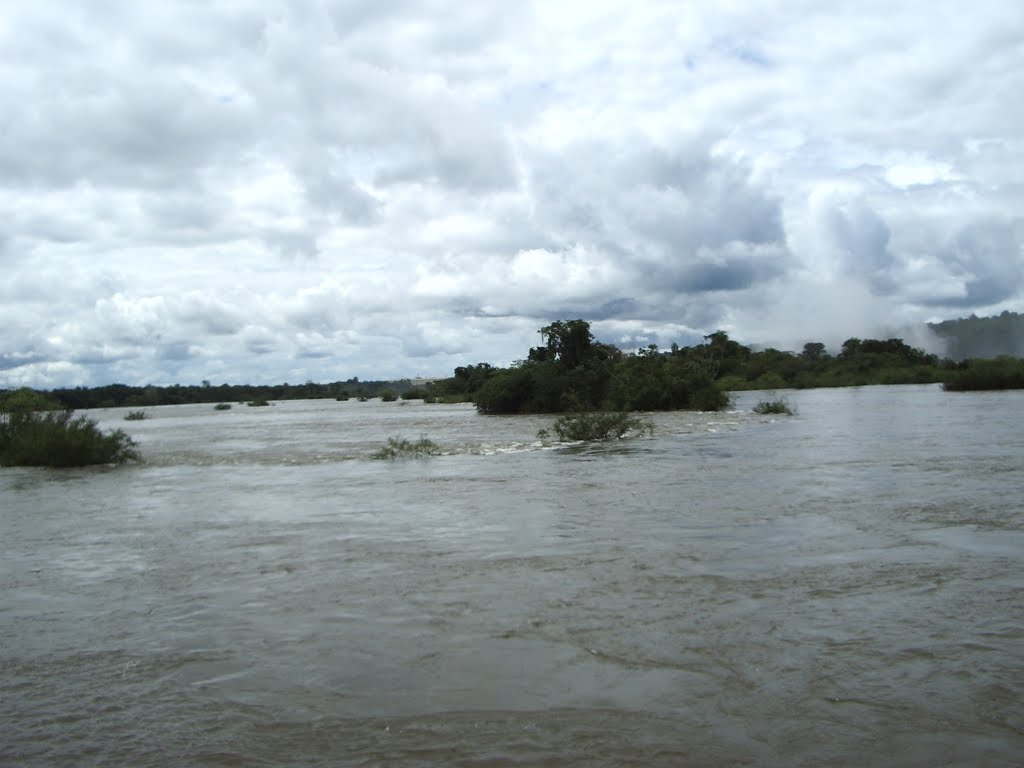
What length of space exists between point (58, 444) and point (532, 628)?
25.7m

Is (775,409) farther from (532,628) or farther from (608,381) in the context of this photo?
(532,628)

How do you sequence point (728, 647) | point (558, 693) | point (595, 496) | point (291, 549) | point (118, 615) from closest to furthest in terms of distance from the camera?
point (558, 693) < point (728, 647) < point (118, 615) < point (291, 549) < point (595, 496)

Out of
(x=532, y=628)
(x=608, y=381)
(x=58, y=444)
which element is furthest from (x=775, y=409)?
(x=532, y=628)

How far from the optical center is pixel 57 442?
2828 cm

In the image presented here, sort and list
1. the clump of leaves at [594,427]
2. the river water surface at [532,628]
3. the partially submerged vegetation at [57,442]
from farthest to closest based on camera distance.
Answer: the clump of leaves at [594,427]
the partially submerged vegetation at [57,442]
the river water surface at [532,628]

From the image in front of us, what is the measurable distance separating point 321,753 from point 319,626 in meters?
2.82

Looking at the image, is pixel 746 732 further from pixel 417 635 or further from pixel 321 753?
pixel 417 635

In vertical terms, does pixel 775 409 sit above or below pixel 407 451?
above

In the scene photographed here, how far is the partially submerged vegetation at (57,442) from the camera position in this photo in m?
28.4

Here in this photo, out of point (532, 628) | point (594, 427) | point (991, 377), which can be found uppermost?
point (991, 377)

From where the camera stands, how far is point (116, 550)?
12.5 metres

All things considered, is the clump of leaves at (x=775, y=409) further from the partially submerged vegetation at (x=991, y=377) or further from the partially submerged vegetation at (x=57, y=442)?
the partially submerged vegetation at (x=57, y=442)

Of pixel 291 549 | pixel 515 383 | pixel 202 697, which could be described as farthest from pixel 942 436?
pixel 515 383

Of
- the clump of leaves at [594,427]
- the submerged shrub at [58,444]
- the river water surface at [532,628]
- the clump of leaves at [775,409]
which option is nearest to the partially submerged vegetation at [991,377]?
the clump of leaves at [775,409]
